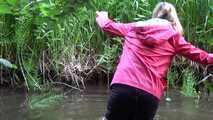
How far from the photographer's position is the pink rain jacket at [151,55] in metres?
4.11

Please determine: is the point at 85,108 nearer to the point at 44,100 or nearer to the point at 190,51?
the point at 44,100

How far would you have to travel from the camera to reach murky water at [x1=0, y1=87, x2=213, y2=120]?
21.5 feet

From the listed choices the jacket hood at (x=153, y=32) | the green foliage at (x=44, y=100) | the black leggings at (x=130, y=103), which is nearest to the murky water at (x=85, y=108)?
the green foliage at (x=44, y=100)

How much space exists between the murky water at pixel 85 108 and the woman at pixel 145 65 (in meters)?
2.31

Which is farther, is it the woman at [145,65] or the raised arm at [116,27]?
the raised arm at [116,27]

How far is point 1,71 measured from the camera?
7.94 m

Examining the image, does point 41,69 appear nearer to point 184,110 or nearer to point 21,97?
point 21,97

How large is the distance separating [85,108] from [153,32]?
3.12 meters

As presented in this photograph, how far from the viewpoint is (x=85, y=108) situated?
702 cm

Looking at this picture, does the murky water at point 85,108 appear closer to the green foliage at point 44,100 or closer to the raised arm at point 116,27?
the green foliage at point 44,100

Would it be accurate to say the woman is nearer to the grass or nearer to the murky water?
the murky water

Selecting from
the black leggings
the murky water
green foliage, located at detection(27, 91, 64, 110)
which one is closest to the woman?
the black leggings

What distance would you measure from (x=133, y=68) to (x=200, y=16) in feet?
14.3

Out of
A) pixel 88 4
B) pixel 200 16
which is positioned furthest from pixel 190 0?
pixel 88 4
